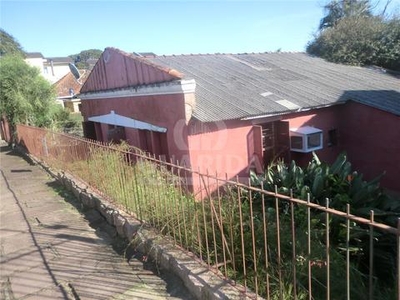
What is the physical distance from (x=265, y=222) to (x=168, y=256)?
4.63ft

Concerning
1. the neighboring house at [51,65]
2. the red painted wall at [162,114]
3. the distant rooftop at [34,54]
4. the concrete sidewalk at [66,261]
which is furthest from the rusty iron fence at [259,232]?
the distant rooftop at [34,54]

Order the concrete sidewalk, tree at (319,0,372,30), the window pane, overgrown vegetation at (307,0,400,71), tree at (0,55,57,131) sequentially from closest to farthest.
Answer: the concrete sidewalk < the window pane < overgrown vegetation at (307,0,400,71) < tree at (0,55,57,131) < tree at (319,0,372,30)

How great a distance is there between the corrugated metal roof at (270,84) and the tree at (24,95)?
965 centimetres

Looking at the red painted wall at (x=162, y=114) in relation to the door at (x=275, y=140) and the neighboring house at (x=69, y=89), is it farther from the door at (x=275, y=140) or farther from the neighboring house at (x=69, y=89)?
the neighboring house at (x=69, y=89)

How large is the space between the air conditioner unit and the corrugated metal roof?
71 centimetres

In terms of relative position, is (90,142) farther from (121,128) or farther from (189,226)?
(121,128)

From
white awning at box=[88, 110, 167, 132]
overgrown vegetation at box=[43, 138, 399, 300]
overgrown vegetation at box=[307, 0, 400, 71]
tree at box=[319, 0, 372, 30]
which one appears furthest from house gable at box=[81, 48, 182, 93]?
tree at box=[319, 0, 372, 30]

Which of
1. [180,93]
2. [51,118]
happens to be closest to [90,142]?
[180,93]

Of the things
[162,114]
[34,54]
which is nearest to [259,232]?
[162,114]

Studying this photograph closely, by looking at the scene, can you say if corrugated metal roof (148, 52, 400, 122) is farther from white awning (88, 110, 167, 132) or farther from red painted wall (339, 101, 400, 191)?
white awning (88, 110, 167, 132)

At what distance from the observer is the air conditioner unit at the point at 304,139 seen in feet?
31.0

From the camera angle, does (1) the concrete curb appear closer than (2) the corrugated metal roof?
Yes

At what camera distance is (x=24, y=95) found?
18.1m

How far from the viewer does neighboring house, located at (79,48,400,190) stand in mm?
8414
